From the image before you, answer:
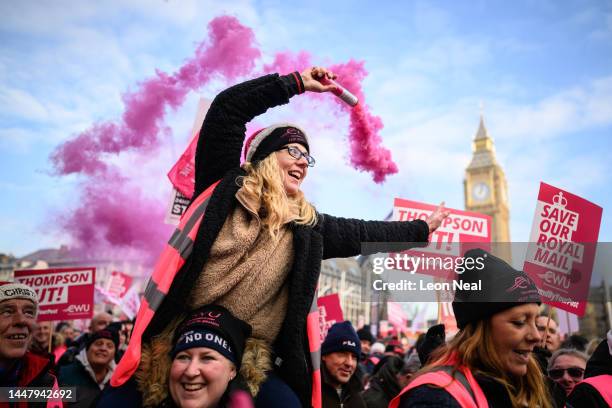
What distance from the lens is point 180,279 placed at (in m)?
2.14

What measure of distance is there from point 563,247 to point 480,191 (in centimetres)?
10305

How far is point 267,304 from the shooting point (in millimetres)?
2285

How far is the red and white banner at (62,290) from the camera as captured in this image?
289 inches

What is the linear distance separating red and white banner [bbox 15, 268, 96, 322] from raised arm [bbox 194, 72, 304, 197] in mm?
6079

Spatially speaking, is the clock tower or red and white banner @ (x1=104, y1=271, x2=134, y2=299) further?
the clock tower

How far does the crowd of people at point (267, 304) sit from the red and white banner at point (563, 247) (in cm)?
235

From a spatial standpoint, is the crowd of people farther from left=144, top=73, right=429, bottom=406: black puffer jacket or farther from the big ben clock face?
the big ben clock face

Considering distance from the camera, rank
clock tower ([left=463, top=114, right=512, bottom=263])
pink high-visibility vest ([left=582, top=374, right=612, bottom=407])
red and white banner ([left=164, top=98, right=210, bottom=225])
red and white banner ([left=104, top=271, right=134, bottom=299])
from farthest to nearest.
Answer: clock tower ([left=463, top=114, right=512, bottom=263]), red and white banner ([left=104, top=271, right=134, bottom=299]), red and white banner ([left=164, top=98, right=210, bottom=225]), pink high-visibility vest ([left=582, top=374, right=612, bottom=407])

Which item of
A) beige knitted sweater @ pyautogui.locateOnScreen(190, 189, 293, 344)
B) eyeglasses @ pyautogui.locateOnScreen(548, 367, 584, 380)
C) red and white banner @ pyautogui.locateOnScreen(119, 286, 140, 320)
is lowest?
eyeglasses @ pyautogui.locateOnScreen(548, 367, 584, 380)

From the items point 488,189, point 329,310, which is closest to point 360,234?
point 329,310

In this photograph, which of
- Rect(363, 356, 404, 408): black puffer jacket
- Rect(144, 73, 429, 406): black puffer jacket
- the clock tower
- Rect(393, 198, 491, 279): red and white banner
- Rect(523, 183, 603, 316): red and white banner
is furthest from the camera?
the clock tower

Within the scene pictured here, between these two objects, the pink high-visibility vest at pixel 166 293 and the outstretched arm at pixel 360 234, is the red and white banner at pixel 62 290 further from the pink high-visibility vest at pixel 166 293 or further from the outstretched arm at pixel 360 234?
the outstretched arm at pixel 360 234

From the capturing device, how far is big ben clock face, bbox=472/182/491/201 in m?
101

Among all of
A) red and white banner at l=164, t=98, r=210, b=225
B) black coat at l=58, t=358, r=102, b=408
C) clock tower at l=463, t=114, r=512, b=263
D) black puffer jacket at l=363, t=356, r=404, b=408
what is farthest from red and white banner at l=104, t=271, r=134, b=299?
clock tower at l=463, t=114, r=512, b=263
